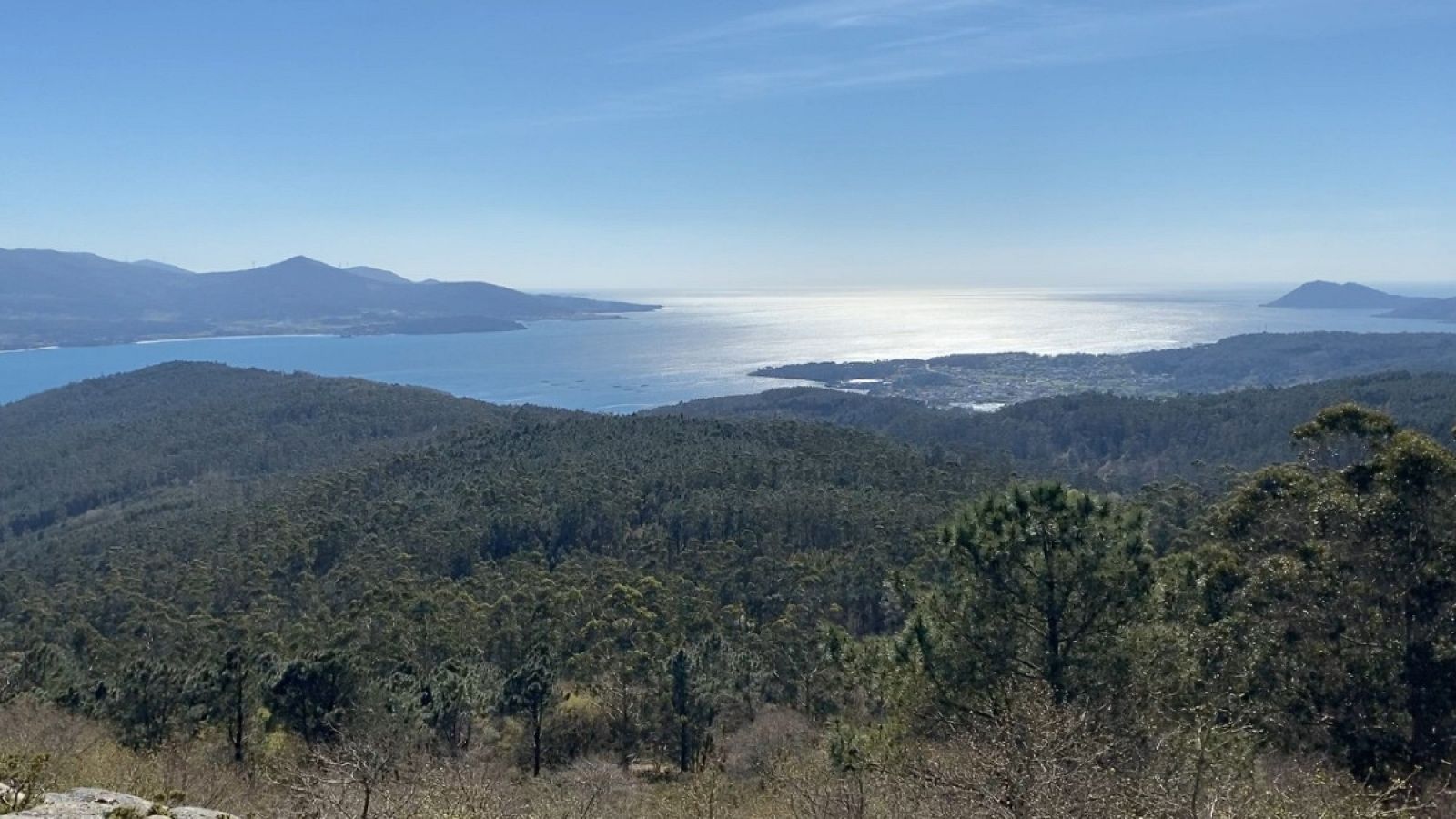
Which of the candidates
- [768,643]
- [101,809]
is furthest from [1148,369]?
[101,809]

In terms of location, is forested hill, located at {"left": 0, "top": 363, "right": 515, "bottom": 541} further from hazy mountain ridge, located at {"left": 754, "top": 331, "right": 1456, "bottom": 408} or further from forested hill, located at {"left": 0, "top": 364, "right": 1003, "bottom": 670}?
hazy mountain ridge, located at {"left": 754, "top": 331, "right": 1456, "bottom": 408}

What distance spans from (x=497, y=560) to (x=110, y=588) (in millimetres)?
14168

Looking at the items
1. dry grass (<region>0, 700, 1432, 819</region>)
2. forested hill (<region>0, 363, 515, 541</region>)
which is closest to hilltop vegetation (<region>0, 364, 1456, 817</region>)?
dry grass (<region>0, 700, 1432, 819</region>)

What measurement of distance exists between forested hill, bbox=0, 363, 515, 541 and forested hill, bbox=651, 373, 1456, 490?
85.9ft

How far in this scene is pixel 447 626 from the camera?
84.2 feet

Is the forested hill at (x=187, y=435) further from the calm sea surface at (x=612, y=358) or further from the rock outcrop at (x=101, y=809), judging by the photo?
the rock outcrop at (x=101, y=809)

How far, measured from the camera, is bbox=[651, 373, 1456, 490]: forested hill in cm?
6056

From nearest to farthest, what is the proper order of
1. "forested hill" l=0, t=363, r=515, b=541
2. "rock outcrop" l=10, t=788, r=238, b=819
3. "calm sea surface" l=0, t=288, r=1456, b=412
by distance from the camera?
"rock outcrop" l=10, t=788, r=238, b=819, "forested hill" l=0, t=363, r=515, b=541, "calm sea surface" l=0, t=288, r=1456, b=412

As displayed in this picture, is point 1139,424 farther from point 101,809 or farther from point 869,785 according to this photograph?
point 101,809

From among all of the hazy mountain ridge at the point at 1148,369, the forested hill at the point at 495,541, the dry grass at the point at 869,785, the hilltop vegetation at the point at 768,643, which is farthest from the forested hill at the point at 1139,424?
the dry grass at the point at 869,785

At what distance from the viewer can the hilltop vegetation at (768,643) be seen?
328 inches

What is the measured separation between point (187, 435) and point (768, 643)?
74.5 meters

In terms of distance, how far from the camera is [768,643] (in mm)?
23781

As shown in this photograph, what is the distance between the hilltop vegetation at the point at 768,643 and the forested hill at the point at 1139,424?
1009 inches
